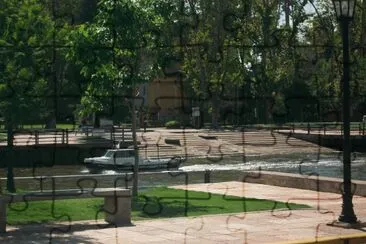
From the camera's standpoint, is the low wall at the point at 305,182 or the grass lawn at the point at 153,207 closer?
the grass lawn at the point at 153,207

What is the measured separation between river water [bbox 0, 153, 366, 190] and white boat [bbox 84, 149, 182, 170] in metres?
0.39

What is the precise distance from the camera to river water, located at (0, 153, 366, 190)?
64.2 feet

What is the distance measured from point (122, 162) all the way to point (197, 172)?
8140 mm

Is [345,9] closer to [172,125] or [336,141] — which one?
[336,141]

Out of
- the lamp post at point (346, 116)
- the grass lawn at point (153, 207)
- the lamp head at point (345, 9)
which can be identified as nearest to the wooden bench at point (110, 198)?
the grass lawn at point (153, 207)

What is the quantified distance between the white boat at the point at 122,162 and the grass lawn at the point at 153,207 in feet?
45.1

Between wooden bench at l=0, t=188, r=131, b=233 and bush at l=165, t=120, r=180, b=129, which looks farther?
bush at l=165, t=120, r=180, b=129

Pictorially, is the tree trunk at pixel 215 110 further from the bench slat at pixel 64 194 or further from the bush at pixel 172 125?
the bench slat at pixel 64 194

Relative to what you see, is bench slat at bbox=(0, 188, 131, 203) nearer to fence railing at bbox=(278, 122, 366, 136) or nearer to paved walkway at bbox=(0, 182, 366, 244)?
paved walkway at bbox=(0, 182, 366, 244)

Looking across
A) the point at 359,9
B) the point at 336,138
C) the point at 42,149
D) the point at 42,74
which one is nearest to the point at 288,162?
the point at 336,138

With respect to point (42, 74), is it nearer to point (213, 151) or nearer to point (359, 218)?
point (359, 218)

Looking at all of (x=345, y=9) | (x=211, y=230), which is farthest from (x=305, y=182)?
(x=211, y=230)

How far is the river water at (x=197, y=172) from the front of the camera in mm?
19562
